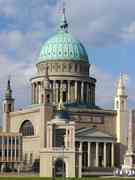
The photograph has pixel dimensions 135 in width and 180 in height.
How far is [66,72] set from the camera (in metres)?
180

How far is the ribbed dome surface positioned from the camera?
7141 inches

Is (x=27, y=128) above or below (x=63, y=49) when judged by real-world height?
below

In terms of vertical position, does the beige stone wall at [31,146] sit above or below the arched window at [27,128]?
below

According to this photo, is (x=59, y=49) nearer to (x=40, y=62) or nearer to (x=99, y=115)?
(x=40, y=62)

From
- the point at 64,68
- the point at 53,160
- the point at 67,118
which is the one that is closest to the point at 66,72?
the point at 64,68

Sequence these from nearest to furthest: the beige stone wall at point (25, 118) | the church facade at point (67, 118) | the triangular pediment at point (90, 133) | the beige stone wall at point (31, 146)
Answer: the church facade at point (67, 118) < the triangular pediment at point (90, 133) < the beige stone wall at point (31, 146) < the beige stone wall at point (25, 118)

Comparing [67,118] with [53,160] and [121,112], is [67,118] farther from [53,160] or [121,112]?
[121,112]

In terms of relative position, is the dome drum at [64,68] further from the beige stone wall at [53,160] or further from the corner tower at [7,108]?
the beige stone wall at [53,160]

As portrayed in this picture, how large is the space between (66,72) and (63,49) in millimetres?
5992

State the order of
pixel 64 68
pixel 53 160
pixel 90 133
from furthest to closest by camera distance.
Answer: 1. pixel 64 68
2. pixel 90 133
3. pixel 53 160

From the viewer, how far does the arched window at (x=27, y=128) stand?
174m

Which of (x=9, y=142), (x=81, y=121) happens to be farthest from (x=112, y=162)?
(x=9, y=142)

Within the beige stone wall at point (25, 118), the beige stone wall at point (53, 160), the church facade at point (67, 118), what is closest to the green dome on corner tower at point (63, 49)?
the church facade at point (67, 118)

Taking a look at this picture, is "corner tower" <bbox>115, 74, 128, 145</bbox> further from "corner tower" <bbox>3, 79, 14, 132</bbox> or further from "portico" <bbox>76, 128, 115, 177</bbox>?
"corner tower" <bbox>3, 79, 14, 132</bbox>
